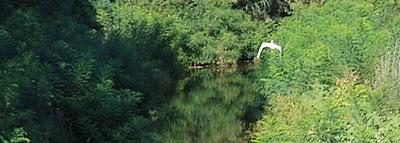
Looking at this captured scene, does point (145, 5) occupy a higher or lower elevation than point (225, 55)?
higher

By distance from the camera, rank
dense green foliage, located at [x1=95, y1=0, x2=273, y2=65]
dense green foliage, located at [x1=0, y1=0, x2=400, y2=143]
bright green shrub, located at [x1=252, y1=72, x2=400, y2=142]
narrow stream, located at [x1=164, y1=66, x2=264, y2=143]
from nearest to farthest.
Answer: bright green shrub, located at [x1=252, y1=72, x2=400, y2=142]
dense green foliage, located at [x1=0, y1=0, x2=400, y2=143]
narrow stream, located at [x1=164, y1=66, x2=264, y2=143]
dense green foliage, located at [x1=95, y1=0, x2=273, y2=65]

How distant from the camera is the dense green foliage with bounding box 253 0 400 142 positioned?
12.9 m

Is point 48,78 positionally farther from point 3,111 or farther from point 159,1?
point 159,1

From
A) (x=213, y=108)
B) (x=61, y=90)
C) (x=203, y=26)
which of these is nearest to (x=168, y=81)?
(x=213, y=108)

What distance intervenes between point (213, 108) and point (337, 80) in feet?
34.4

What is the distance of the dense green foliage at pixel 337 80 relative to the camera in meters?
12.9

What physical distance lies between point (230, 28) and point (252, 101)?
53.0 ft

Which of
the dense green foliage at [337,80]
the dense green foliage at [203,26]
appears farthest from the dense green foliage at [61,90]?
the dense green foliage at [203,26]

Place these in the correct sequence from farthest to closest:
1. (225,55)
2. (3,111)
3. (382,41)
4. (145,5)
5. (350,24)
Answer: (225,55), (145,5), (350,24), (382,41), (3,111)

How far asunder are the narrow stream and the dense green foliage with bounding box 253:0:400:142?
1653 millimetres

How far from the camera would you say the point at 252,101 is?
27750 millimetres

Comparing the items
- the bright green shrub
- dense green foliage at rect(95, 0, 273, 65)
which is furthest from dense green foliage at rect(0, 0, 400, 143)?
dense green foliage at rect(95, 0, 273, 65)

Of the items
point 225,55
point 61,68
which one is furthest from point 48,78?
point 225,55

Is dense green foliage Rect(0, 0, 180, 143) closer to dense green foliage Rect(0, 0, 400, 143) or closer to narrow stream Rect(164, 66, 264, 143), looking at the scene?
dense green foliage Rect(0, 0, 400, 143)
